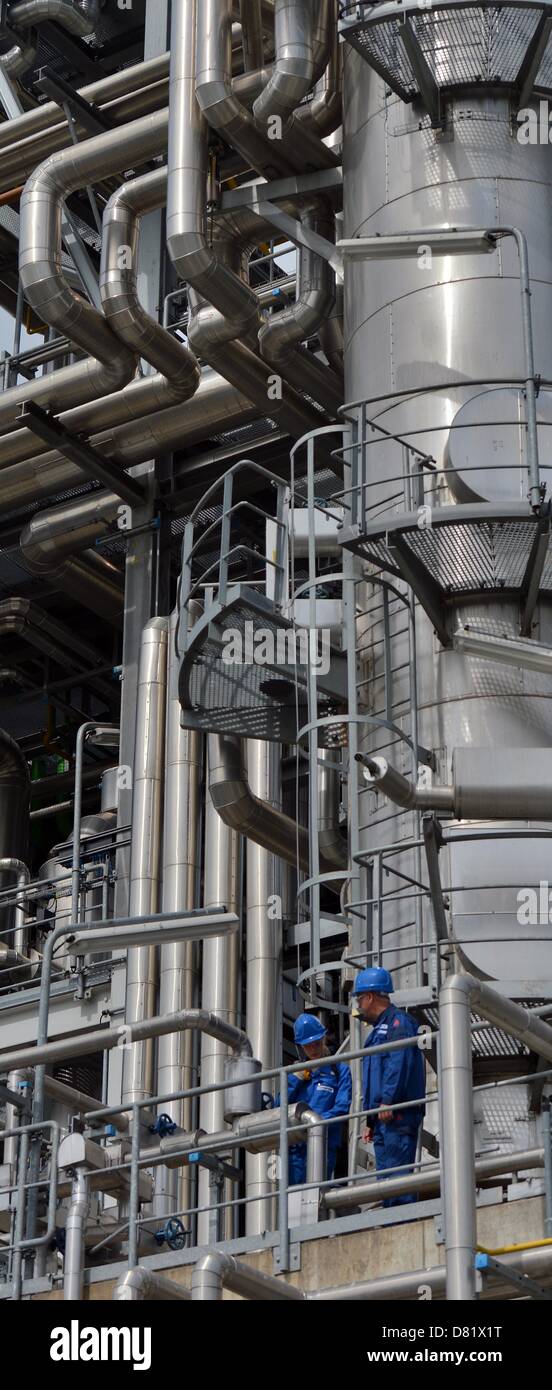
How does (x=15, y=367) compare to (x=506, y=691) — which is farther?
(x=15, y=367)

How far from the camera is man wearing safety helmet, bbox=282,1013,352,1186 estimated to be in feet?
46.2

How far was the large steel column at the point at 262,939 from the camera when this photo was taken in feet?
63.6

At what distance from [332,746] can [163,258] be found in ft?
31.5

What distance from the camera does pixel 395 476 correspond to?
1616 cm

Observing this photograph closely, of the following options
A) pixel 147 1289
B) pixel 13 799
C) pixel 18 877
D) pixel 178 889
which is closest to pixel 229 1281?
pixel 147 1289

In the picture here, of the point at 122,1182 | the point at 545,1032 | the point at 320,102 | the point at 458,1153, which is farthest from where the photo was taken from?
the point at 320,102

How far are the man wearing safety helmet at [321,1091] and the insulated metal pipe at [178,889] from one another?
14.1ft

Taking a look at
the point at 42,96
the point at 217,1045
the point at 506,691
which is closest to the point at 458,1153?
the point at 506,691

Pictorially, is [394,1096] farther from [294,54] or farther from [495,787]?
[294,54]

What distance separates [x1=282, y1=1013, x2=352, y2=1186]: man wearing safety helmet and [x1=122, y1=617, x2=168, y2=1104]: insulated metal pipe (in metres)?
5.12

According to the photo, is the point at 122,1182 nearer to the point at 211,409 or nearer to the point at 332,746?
the point at 332,746

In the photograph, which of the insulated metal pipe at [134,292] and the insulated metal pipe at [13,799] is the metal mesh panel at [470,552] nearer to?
the insulated metal pipe at [134,292]

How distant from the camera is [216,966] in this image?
19.8 meters

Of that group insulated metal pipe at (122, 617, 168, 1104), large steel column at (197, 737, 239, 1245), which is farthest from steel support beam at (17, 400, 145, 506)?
large steel column at (197, 737, 239, 1245)
